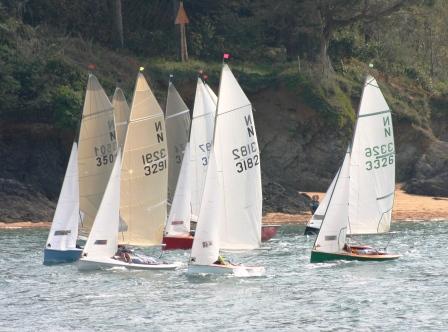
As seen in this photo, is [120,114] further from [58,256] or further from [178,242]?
[58,256]

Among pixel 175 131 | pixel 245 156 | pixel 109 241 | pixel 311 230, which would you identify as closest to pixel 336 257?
pixel 245 156

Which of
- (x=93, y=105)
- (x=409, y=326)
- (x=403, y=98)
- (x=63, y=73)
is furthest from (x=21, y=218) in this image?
(x=409, y=326)

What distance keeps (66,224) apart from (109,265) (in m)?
4.61

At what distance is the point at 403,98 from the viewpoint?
9869cm

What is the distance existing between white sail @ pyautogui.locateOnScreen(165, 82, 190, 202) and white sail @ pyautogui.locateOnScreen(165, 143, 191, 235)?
16.0 feet

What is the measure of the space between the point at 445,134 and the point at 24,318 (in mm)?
57481

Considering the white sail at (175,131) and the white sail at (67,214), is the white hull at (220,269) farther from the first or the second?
the white sail at (175,131)

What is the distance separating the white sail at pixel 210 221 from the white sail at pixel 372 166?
889cm

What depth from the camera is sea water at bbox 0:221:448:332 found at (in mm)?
46219

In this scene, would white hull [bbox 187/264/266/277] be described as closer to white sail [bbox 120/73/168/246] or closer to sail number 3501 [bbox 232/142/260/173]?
sail number 3501 [bbox 232/142/260/173]

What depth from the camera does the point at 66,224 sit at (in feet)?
198

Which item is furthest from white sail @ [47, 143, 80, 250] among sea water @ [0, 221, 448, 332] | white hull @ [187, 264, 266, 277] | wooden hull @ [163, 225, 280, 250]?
white hull @ [187, 264, 266, 277]

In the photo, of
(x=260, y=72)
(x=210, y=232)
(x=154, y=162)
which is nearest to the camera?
(x=210, y=232)

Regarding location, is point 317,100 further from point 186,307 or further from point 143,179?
point 186,307
